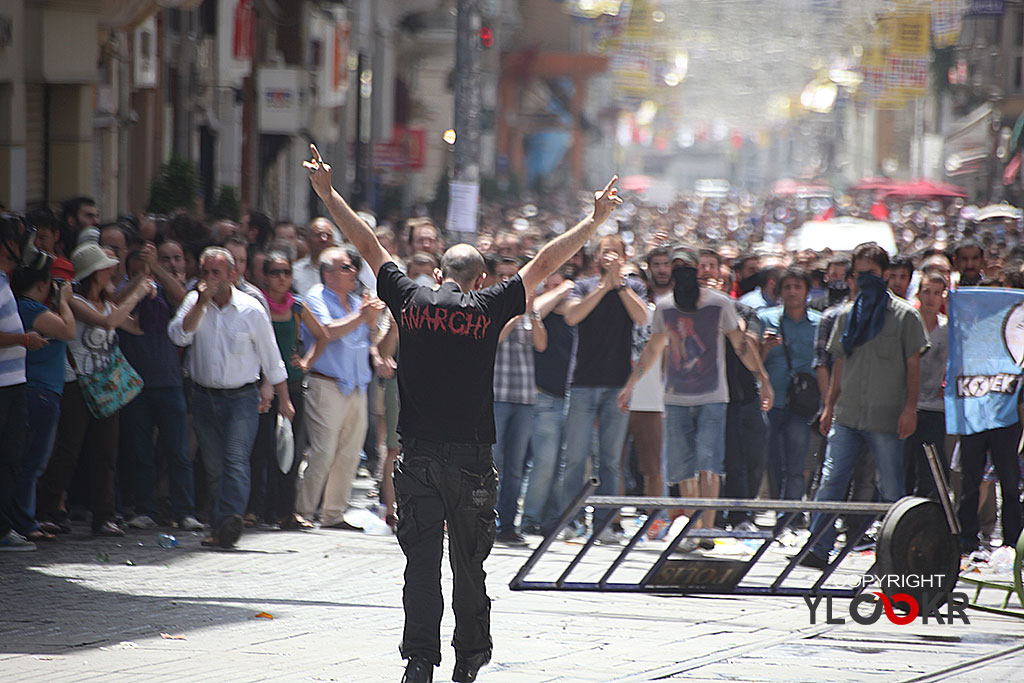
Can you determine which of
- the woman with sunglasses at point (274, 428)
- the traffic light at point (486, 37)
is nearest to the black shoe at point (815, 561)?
the woman with sunglasses at point (274, 428)

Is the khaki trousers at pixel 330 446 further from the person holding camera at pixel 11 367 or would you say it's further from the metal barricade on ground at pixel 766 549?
the metal barricade on ground at pixel 766 549

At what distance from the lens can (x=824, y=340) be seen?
10.9 m

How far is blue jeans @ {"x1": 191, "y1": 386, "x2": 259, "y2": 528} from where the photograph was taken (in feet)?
31.9

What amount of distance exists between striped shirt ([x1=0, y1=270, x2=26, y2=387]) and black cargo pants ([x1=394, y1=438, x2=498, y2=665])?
138 inches

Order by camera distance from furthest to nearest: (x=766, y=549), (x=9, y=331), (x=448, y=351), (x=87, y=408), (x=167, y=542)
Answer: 1. (x=87, y=408)
2. (x=167, y=542)
3. (x=9, y=331)
4. (x=766, y=549)
5. (x=448, y=351)

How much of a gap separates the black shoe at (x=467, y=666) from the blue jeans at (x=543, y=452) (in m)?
4.88

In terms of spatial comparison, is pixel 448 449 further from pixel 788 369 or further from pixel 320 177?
pixel 788 369

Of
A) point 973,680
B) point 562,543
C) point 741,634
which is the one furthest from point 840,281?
point 973,680

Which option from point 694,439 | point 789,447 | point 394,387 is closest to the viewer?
point 694,439

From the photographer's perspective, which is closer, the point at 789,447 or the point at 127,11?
the point at 789,447

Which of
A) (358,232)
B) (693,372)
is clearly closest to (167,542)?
(693,372)

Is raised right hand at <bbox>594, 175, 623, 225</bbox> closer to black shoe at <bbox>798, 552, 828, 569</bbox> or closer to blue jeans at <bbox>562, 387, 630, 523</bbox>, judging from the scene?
black shoe at <bbox>798, 552, 828, 569</bbox>

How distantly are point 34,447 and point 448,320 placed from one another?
4146 millimetres

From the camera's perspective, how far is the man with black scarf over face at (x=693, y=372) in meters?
10.7
